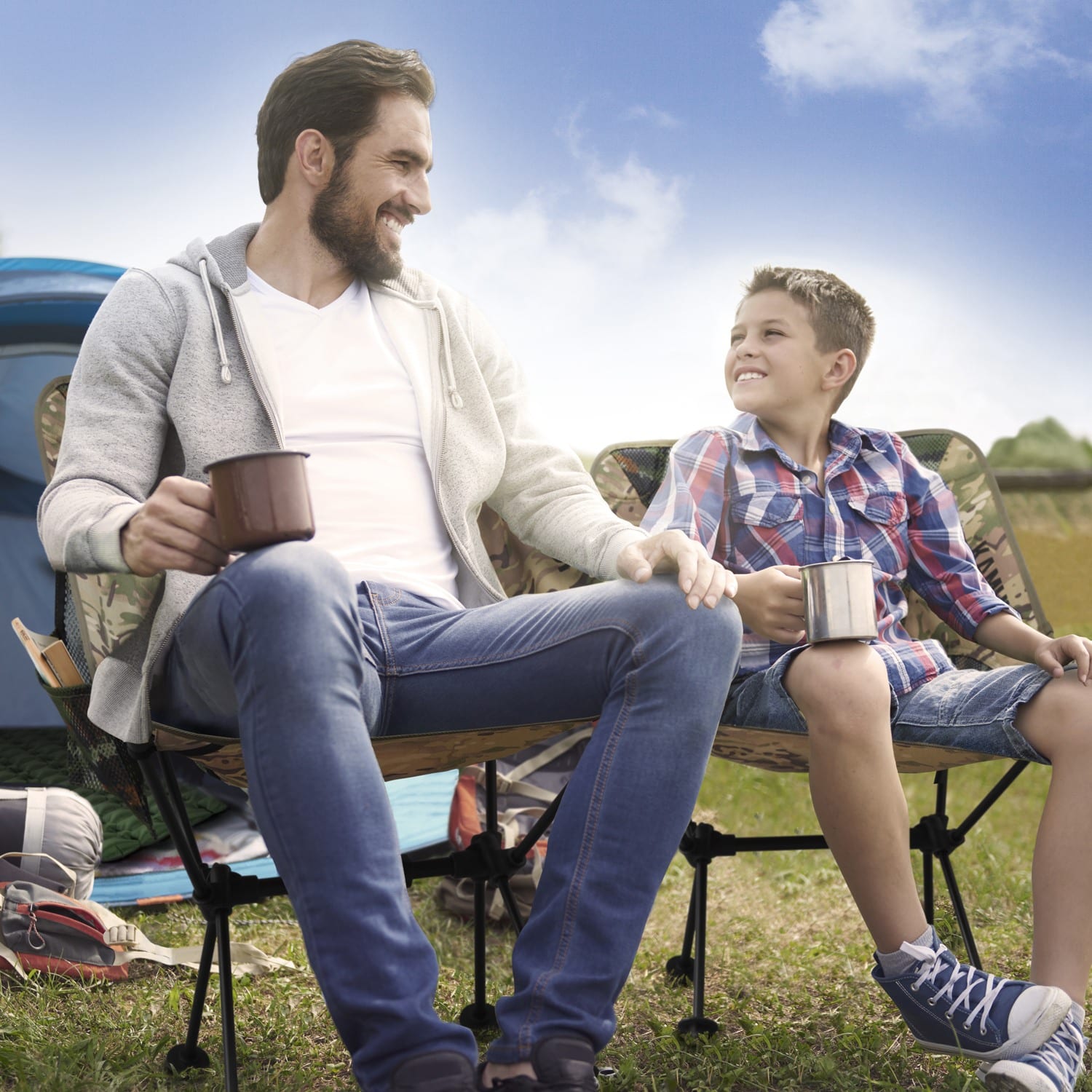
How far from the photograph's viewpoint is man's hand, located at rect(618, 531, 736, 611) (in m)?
1.29

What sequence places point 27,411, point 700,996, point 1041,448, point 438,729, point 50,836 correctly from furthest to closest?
1. point 1041,448
2. point 27,411
3. point 50,836
4. point 700,996
5. point 438,729

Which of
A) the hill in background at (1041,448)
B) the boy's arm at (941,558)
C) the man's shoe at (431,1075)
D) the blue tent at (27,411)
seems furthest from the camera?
the hill in background at (1041,448)

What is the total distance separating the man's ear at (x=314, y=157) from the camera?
187cm


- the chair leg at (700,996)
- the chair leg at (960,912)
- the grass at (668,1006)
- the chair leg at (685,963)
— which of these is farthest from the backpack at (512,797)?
the chair leg at (960,912)

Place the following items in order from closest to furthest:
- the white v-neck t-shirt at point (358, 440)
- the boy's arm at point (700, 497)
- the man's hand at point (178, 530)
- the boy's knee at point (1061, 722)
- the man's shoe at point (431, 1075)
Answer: the man's shoe at point (431, 1075) < the man's hand at point (178, 530) < the boy's knee at point (1061, 722) < the white v-neck t-shirt at point (358, 440) < the boy's arm at point (700, 497)

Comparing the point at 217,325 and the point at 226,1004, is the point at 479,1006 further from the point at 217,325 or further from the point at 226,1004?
the point at 217,325

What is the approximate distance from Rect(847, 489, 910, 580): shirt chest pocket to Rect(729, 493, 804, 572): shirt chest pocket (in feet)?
0.35

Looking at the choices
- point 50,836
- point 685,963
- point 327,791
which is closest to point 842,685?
point 327,791

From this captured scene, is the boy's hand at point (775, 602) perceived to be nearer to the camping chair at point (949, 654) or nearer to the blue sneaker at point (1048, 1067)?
the camping chair at point (949, 654)

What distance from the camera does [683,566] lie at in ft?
4.32

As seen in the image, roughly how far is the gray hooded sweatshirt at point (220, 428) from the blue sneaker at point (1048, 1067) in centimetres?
77

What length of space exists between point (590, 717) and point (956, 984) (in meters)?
0.54

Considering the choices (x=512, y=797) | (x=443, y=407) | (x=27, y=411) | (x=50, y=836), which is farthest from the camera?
(x=27, y=411)

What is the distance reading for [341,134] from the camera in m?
1.86
